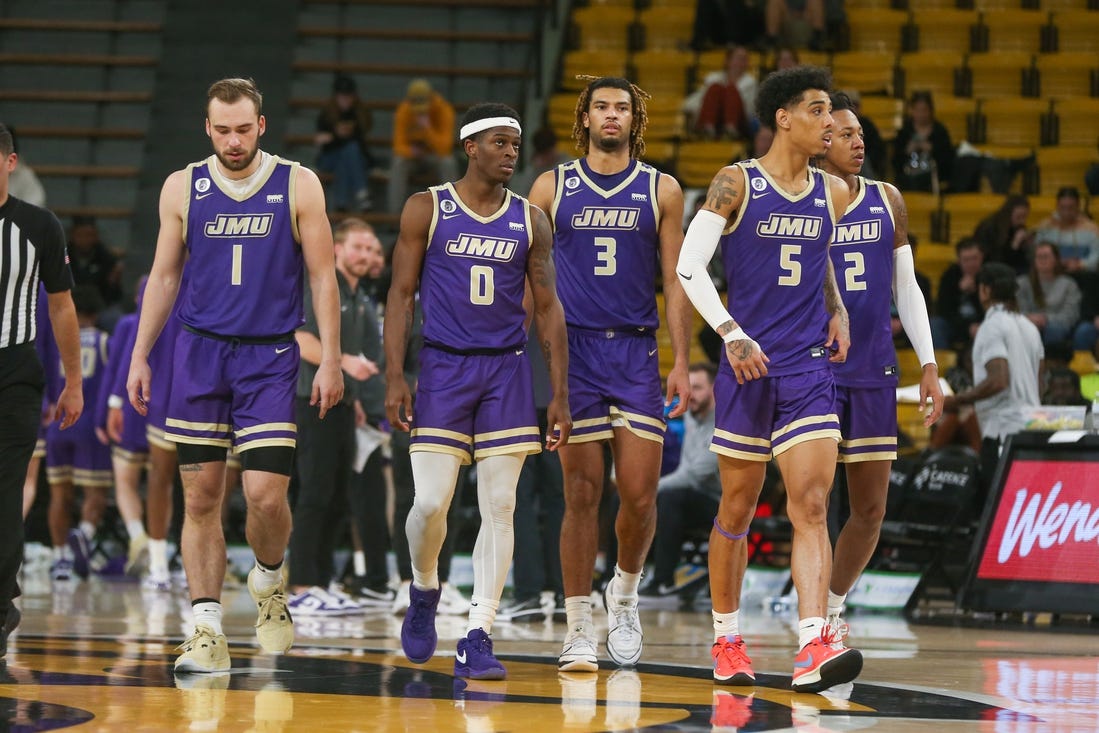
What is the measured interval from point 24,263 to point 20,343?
0.32 meters

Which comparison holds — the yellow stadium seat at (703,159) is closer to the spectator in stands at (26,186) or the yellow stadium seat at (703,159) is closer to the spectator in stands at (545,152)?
the spectator in stands at (545,152)

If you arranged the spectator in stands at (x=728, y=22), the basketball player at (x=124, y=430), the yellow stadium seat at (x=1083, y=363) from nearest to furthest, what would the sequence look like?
the basketball player at (x=124, y=430) < the yellow stadium seat at (x=1083, y=363) < the spectator in stands at (x=728, y=22)

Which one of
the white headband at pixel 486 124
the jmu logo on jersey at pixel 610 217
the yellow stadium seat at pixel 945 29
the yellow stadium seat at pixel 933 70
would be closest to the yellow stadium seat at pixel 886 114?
the yellow stadium seat at pixel 933 70

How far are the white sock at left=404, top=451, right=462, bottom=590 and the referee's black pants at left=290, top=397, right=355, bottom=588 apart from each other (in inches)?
114

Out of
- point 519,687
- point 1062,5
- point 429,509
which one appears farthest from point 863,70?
point 519,687

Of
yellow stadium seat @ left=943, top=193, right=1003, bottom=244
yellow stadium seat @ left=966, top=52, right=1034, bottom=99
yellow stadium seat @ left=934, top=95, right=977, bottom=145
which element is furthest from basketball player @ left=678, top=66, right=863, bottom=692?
yellow stadium seat @ left=966, top=52, right=1034, bottom=99

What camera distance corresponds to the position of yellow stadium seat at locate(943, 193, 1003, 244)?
51.1 feet

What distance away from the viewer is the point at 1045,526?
956 centimetres

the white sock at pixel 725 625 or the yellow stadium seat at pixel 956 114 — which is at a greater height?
the yellow stadium seat at pixel 956 114

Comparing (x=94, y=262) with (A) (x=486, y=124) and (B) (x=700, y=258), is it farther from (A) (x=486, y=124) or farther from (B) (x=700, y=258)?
(B) (x=700, y=258)

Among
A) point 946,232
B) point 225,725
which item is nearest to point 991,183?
point 946,232

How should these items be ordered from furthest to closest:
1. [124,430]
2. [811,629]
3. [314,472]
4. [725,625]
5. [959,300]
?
[959,300]
[124,430]
[314,472]
[725,625]
[811,629]

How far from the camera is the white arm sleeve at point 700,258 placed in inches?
251

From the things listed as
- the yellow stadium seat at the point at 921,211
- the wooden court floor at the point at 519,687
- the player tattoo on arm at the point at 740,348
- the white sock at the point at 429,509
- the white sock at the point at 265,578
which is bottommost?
the wooden court floor at the point at 519,687
